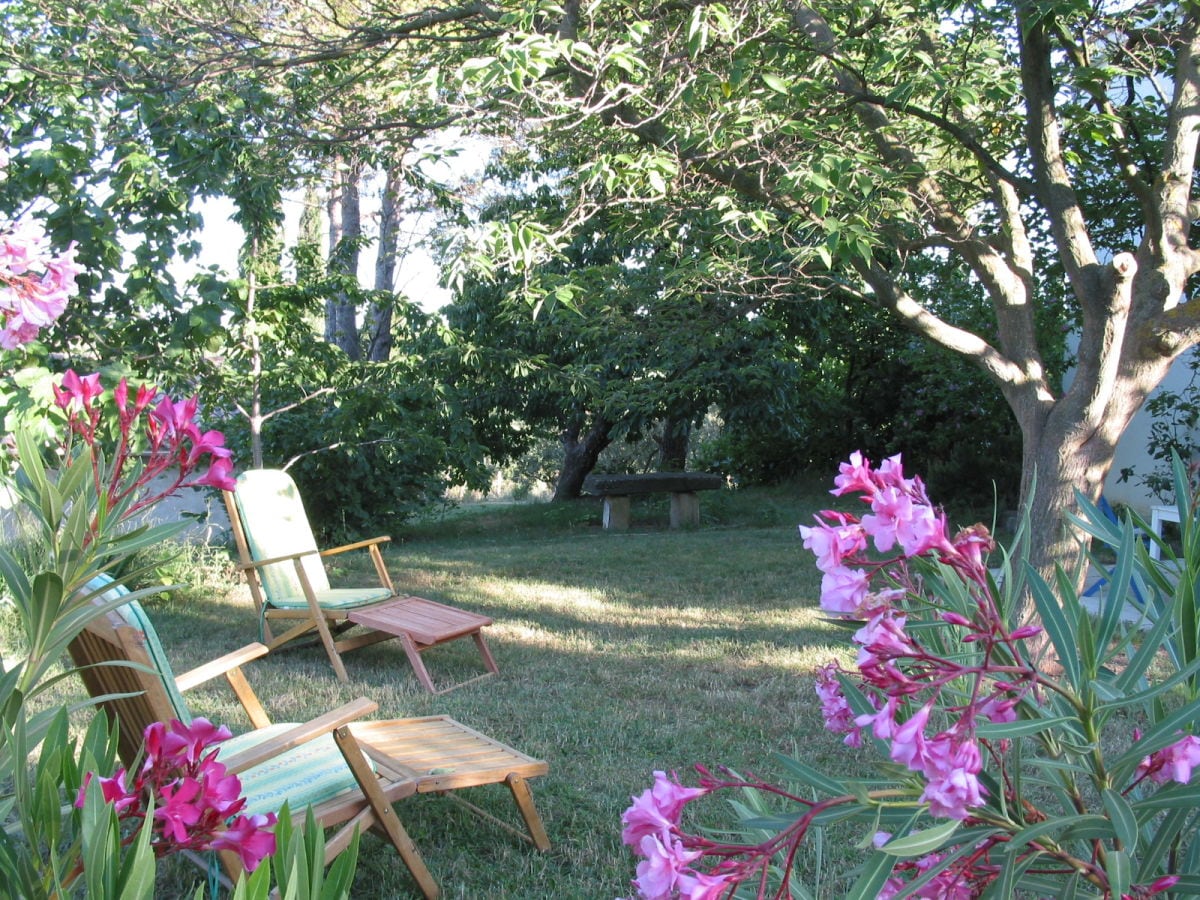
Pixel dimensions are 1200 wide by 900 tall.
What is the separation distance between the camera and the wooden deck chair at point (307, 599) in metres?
5.09

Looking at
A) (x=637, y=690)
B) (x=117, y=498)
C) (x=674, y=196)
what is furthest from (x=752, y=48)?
(x=117, y=498)

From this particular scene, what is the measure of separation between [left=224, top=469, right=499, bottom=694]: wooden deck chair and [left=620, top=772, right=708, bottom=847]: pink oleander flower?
158 inches

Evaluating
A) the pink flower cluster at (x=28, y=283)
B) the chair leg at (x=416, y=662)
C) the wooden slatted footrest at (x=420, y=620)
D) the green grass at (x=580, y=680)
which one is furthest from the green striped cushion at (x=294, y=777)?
the wooden slatted footrest at (x=420, y=620)

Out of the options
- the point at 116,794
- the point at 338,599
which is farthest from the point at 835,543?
the point at 338,599

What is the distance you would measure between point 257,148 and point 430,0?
8.30 ft

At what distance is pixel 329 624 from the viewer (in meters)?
5.65

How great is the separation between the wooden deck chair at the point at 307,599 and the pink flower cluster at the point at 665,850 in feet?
13.2

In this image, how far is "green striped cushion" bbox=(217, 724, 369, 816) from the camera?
267cm

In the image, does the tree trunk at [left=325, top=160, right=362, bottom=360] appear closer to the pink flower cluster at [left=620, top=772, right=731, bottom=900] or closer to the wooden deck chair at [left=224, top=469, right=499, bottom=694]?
the wooden deck chair at [left=224, top=469, right=499, bottom=694]

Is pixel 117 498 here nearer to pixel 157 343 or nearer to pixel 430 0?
pixel 157 343

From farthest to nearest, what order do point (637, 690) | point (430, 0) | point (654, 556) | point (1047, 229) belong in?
point (654, 556), point (1047, 229), point (430, 0), point (637, 690)

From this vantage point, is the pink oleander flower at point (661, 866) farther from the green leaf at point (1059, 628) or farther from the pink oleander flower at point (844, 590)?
the green leaf at point (1059, 628)

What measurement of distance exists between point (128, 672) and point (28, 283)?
5.04ft

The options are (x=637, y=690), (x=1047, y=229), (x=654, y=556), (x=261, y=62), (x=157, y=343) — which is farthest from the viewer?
(x=654, y=556)
